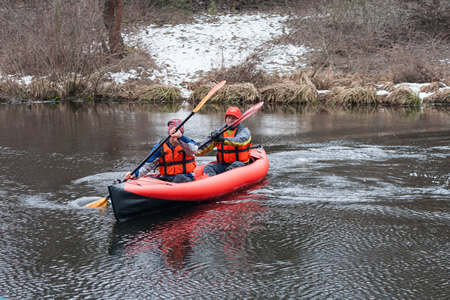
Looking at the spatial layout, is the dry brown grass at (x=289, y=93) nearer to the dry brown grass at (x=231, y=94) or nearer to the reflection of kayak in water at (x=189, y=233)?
the dry brown grass at (x=231, y=94)

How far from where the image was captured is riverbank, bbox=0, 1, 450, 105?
1852cm

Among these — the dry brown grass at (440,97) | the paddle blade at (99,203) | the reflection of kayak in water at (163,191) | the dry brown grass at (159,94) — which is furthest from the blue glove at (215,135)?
the dry brown grass at (440,97)

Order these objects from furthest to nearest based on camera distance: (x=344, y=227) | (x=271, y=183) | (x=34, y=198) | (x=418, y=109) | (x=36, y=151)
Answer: (x=418, y=109) < (x=36, y=151) < (x=271, y=183) < (x=34, y=198) < (x=344, y=227)

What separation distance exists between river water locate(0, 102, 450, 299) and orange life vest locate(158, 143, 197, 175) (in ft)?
1.52

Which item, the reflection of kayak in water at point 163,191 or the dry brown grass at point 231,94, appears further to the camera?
the dry brown grass at point 231,94

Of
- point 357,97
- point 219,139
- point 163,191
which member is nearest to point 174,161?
point 163,191

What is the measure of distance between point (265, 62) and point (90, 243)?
17744 millimetres

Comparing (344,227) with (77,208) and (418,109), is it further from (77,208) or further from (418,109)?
(418,109)

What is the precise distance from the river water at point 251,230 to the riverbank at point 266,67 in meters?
8.01

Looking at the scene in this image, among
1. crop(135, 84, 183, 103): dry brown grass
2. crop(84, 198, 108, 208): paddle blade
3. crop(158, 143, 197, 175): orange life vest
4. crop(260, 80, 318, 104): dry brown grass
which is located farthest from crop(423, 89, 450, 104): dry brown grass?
crop(84, 198, 108, 208): paddle blade

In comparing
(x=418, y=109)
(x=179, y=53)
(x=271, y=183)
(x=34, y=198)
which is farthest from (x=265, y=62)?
(x=34, y=198)

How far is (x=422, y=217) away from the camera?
19.7 ft

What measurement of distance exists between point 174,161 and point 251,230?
4.67 feet

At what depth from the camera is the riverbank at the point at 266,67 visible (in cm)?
1852
